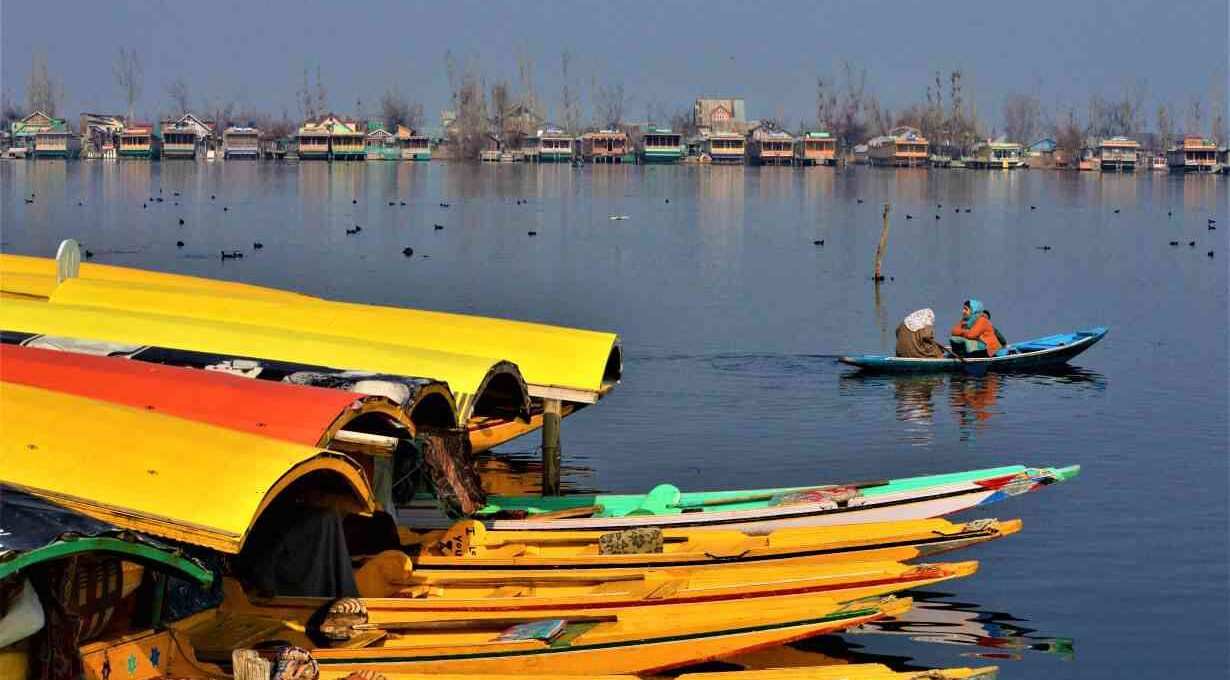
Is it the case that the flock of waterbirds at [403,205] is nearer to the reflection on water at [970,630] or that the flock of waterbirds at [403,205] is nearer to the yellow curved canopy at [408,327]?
the yellow curved canopy at [408,327]

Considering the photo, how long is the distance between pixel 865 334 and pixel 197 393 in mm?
29480

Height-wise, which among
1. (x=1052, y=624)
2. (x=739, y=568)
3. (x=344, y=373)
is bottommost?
(x=1052, y=624)

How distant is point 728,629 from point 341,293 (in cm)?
3843

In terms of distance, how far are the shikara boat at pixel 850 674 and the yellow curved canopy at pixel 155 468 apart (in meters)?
3.23

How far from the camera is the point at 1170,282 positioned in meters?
60.2

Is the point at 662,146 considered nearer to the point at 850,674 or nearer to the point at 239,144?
the point at 239,144

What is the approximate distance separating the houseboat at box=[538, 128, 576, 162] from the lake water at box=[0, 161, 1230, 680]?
259 feet

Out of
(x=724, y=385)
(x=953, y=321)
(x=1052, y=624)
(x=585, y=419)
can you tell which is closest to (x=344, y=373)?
(x=1052, y=624)

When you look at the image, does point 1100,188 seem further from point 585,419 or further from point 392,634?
point 392,634

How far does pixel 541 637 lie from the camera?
13.5 m

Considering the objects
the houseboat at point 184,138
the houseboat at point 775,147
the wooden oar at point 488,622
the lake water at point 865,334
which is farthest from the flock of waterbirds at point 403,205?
the houseboat at point 775,147

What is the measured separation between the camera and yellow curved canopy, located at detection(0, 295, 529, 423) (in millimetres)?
18359

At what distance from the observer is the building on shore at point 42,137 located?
183 meters

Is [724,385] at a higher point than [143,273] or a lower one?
lower
